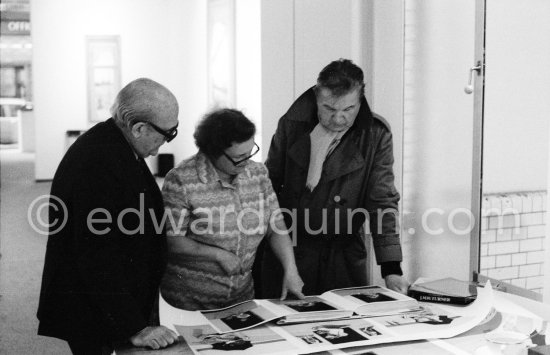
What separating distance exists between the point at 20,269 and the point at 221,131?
4.68 m

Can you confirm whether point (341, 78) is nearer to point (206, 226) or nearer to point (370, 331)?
point (206, 226)

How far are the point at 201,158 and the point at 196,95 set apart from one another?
853 centimetres

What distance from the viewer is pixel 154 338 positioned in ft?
6.01

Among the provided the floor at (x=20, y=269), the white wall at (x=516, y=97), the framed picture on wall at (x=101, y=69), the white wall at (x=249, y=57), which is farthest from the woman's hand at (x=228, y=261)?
the framed picture on wall at (x=101, y=69)

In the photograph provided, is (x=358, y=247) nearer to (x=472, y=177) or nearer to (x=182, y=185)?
(x=182, y=185)

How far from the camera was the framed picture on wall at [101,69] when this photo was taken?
37.5 ft

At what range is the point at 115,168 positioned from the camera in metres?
1.92

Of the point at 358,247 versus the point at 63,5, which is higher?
the point at 63,5

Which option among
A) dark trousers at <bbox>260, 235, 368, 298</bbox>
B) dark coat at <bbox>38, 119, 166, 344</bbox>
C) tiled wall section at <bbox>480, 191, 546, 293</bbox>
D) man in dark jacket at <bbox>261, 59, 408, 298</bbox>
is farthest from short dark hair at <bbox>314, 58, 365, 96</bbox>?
tiled wall section at <bbox>480, 191, 546, 293</bbox>

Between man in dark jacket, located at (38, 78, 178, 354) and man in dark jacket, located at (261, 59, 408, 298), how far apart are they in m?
0.80

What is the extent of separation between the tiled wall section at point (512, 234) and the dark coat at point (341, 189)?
4.15 ft

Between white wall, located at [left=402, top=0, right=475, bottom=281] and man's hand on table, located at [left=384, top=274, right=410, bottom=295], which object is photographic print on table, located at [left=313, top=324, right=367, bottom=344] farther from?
white wall, located at [left=402, top=0, right=475, bottom=281]

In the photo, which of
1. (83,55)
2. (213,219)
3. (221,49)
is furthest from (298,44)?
(83,55)

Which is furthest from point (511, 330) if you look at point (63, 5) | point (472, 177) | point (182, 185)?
point (63, 5)
